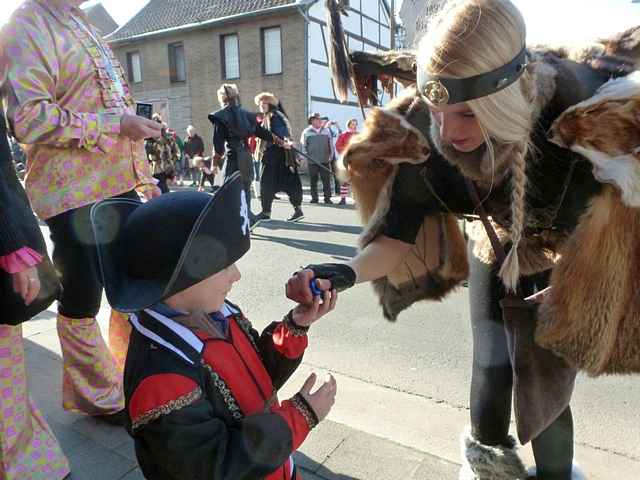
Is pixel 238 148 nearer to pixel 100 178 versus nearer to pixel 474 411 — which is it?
pixel 100 178

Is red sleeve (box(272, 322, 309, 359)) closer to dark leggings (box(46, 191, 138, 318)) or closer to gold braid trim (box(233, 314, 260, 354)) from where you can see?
gold braid trim (box(233, 314, 260, 354))

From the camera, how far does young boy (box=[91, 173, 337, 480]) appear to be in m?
1.09

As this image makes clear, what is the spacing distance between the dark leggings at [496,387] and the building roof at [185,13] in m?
17.8

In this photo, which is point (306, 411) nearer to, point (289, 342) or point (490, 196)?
point (289, 342)

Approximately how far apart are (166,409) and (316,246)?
16.4ft

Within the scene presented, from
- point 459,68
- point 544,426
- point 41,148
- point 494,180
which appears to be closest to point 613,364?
point 544,426

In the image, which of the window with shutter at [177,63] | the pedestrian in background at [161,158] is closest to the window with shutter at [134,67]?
the window with shutter at [177,63]

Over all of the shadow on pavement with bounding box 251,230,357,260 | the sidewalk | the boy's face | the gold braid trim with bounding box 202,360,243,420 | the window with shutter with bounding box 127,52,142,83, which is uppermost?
the window with shutter with bounding box 127,52,142,83

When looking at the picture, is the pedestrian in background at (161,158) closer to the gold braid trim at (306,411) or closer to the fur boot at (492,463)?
the fur boot at (492,463)

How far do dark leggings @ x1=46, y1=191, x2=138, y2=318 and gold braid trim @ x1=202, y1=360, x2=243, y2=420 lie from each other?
104cm

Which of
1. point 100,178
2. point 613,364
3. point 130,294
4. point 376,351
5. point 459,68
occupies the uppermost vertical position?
point 459,68

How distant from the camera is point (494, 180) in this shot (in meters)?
1.48

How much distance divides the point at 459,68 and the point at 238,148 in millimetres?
5802

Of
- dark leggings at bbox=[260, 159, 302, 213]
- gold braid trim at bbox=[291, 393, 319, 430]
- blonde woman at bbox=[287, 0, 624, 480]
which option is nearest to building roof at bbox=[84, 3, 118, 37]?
dark leggings at bbox=[260, 159, 302, 213]
